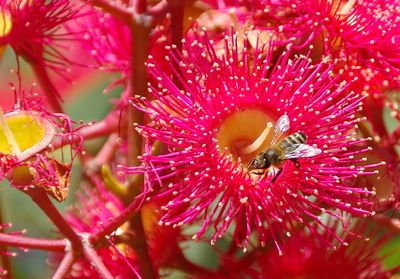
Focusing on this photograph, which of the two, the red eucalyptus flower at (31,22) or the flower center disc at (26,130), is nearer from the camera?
the flower center disc at (26,130)

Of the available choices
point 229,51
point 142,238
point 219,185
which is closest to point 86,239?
point 142,238

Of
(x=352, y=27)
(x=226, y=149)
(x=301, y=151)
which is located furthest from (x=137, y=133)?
(x=352, y=27)

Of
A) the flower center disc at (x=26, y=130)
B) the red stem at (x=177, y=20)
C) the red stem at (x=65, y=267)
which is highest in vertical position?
the red stem at (x=177, y=20)

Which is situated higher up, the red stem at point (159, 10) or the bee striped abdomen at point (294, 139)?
the red stem at point (159, 10)

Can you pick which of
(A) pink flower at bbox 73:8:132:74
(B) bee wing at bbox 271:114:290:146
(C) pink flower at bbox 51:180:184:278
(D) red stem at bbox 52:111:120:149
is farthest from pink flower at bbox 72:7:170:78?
(B) bee wing at bbox 271:114:290:146

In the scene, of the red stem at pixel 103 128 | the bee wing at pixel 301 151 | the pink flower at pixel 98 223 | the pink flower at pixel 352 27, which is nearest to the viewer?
the bee wing at pixel 301 151

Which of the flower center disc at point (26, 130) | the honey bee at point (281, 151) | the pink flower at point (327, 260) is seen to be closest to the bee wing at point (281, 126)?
the honey bee at point (281, 151)

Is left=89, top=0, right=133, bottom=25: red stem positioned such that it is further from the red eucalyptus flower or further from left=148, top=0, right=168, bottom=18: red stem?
the red eucalyptus flower

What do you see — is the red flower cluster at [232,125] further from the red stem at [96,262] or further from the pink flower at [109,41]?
the pink flower at [109,41]
